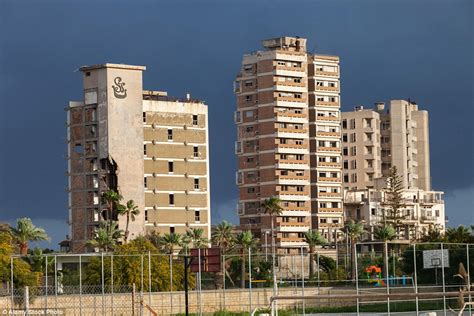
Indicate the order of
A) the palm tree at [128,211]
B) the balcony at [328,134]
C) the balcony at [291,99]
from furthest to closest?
the balcony at [328,134], the balcony at [291,99], the palm tree at [128,211]

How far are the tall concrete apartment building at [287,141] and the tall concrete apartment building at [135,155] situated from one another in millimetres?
9231

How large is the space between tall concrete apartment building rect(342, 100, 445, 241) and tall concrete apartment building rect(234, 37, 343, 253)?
5278 millimetres

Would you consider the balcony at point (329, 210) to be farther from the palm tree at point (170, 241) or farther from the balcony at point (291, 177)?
the palm tree at point (170, 241)

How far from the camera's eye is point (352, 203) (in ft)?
450

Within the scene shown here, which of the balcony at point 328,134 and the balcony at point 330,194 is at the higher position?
the balcony at point 328,134

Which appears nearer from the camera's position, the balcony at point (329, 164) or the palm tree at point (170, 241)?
the palm tree at point (170, 241)

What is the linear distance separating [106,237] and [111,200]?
9.12m

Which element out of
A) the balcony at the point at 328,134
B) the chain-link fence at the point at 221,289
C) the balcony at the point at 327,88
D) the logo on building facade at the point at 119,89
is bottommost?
the chain-link fence at the point at 221,289

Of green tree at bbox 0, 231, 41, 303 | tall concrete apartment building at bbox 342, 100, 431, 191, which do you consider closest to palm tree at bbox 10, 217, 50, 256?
green tree at bbox 0, 231, 41, 303

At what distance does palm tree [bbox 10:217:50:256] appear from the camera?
97312 millimetres

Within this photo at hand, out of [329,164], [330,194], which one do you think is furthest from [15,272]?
[329,164]

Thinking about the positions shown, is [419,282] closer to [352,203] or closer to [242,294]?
[242,294]

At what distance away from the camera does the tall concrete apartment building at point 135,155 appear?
11338cm

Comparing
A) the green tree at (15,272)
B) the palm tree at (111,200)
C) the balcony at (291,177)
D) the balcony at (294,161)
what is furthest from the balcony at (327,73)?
the green tree at (15,272)
